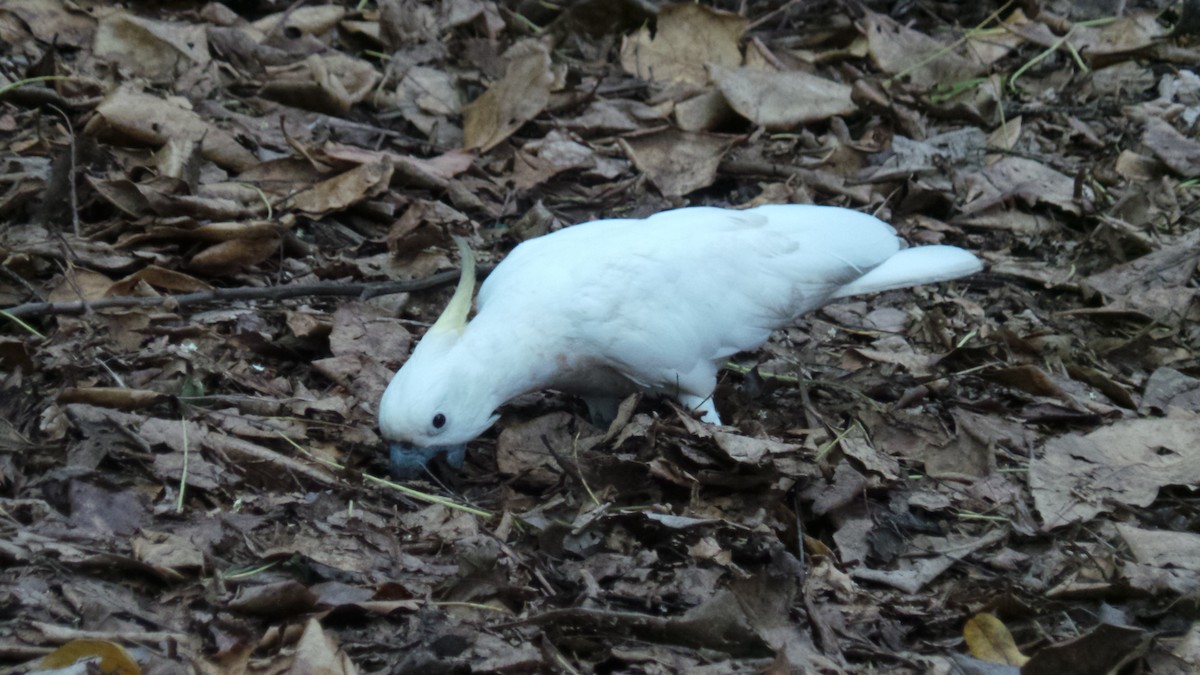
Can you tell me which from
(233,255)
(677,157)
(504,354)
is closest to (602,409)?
(504,354)

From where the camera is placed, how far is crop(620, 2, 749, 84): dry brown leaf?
5660 mm

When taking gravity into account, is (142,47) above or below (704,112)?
above

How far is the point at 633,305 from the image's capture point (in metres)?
3.62

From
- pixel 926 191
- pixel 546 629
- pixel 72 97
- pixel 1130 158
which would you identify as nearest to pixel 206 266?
pixel 72 97

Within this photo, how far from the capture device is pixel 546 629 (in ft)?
8.93

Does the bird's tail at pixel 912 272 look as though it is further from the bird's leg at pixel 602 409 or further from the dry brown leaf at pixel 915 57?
the dry brown leaf at pixel 915 57

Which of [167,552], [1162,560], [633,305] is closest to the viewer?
[167,552]

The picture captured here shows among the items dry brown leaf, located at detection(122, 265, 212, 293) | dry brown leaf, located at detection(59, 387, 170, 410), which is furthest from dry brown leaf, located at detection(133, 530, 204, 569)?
dry brown leaf, located at detection(122, 265, 212, 293)

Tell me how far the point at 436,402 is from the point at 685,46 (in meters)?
2.97

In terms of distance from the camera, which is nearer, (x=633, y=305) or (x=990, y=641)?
(x=990, y=641)

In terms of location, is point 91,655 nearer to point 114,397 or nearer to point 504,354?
point 114,397

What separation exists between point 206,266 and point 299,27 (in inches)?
75.2

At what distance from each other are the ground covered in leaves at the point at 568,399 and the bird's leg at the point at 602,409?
0.31 ft

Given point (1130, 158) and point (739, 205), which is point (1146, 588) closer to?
point (739, 205)
